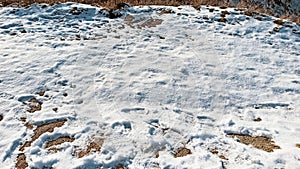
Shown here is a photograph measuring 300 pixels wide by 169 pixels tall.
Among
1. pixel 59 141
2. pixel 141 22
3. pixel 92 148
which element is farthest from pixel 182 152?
pixel 141 22

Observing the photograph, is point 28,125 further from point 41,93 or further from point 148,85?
point 148,85

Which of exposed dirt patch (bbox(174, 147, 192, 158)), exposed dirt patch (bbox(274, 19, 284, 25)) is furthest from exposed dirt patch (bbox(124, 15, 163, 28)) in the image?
exposed dirt patch (bbox(174, 147, 192, 158))

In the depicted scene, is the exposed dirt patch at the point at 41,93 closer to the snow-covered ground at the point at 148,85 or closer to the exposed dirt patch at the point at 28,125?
the snow-covered ground at the point at 148,85

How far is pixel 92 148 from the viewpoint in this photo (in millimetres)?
6160

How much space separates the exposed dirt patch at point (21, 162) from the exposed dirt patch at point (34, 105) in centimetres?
134

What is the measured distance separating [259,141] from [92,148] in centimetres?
313

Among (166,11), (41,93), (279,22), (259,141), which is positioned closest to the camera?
(259,141)

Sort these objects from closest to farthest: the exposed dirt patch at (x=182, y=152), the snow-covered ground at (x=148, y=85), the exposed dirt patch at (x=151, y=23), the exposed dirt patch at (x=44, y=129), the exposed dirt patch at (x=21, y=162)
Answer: the exposed dirt patch at (x=21, y=162)
the exposed dirt patch at (x=182, y=152)
the snow-covered ground at (x=148, y=85)
the exposed dirt patch at (x=44, y=129)
the exposed dirt patch at (x=151, y=23)

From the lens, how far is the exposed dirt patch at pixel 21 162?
5.86 meters

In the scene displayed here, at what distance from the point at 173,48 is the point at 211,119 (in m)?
3.09

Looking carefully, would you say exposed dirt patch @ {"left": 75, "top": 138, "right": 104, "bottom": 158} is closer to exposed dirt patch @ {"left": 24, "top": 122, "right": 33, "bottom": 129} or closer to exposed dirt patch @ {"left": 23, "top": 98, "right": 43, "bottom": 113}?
exposed dirt patch @ {"left": 24, "top": 122, "right": 33, "bottom": 129}

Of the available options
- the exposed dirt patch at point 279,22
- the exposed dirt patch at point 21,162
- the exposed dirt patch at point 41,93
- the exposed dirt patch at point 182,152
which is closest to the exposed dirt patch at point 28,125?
the exposed dirt patch at point 21,162

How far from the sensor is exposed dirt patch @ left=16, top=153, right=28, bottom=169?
19.2ft

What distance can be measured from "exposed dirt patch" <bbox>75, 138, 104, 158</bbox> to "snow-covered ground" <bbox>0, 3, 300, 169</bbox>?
0.07 meters
